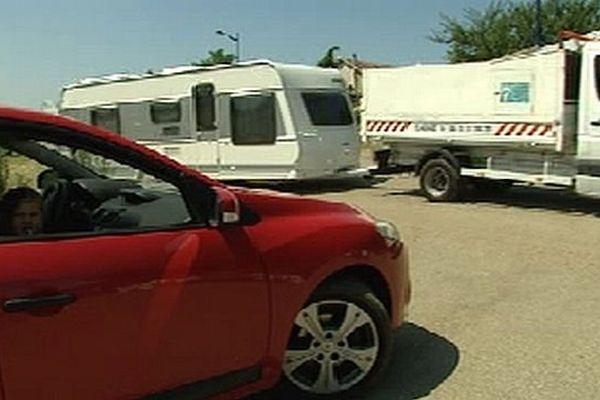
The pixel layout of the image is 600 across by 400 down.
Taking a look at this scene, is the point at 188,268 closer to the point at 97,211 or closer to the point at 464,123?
the point at 97,211

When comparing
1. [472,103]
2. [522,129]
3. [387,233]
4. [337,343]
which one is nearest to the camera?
[337,343]

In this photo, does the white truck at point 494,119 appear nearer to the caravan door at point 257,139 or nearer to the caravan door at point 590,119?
the caravan door at point 590,119

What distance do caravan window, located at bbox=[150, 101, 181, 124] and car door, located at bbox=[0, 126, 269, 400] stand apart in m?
13.8

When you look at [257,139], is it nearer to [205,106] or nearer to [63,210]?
[205,106]

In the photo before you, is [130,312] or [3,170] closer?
[130,312]

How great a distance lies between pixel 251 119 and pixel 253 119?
0.16 feet

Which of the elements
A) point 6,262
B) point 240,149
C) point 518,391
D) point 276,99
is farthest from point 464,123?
point 6,262

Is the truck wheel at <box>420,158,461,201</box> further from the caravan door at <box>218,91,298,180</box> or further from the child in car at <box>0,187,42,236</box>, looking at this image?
the child in car at <box>0,187,42,236</box>

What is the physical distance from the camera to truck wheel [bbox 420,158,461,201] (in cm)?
1324

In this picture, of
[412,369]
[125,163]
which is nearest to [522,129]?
[412,369]

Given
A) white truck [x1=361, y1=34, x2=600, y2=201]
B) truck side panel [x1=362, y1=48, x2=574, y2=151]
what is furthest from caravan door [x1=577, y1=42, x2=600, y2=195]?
truck side panel [x1=362, y1=48, x2=574, y2=151]

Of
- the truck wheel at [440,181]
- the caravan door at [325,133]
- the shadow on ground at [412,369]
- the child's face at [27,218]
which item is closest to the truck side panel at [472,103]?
the truck wheel at [440,181]

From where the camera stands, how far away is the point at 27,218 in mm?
3441

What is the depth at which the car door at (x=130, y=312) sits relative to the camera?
A: 3041 mm
